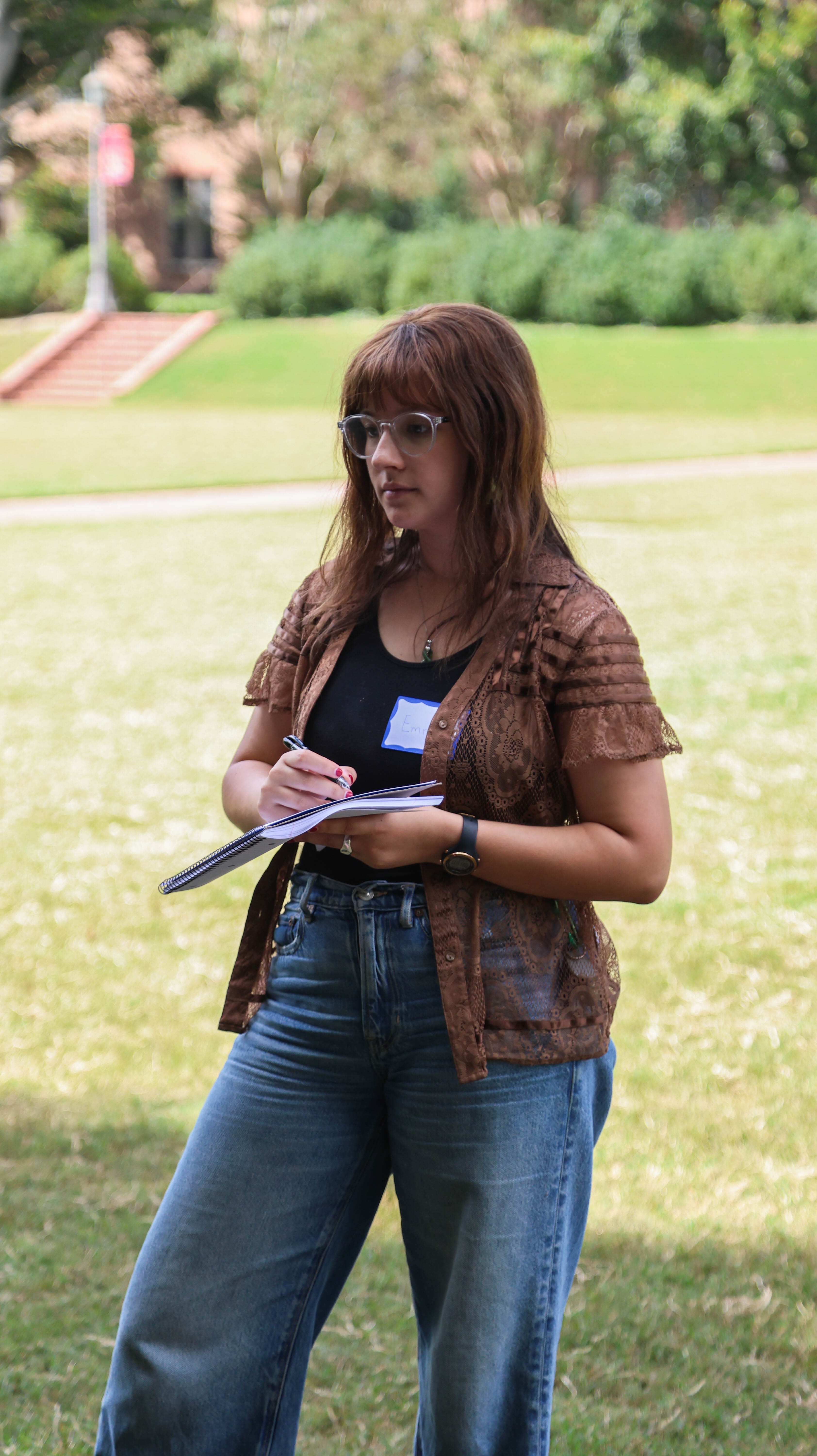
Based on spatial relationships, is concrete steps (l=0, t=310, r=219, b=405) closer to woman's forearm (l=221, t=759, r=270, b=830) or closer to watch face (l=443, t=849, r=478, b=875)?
woman's forearm (l=221, t=759, r=270, b=830)

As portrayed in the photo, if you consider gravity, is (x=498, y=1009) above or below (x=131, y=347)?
above

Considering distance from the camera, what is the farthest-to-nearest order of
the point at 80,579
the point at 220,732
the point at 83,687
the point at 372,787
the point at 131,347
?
the point at 131,347, the point at 80,579, the point at 83,687, the point at 220,732, the point at 372,787

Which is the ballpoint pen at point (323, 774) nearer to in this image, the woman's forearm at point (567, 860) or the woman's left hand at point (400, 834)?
the woman's left hand at point (400, 834)

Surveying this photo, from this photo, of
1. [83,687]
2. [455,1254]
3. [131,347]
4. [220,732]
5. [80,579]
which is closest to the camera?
[455,1254]

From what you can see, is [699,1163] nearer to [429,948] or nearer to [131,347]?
[429,948]

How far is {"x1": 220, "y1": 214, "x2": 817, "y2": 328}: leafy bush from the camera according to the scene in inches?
1203

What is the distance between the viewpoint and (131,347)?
29.8m

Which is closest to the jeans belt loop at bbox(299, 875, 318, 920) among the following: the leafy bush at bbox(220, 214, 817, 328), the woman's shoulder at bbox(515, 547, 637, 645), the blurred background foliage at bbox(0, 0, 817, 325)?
the woman's shoulder at bbox(515, 547, 637, 645)

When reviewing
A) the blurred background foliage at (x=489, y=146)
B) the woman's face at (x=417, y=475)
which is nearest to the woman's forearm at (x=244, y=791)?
the woman's face at (x=417, y=475)

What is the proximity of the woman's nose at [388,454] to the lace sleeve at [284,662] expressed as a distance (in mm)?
353

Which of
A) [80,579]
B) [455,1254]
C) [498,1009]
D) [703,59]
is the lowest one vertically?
[80,579]

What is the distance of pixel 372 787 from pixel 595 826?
1.14ft

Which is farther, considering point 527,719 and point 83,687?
point 83,687

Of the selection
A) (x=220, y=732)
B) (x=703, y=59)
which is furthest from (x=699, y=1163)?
(x=703, y=59)
